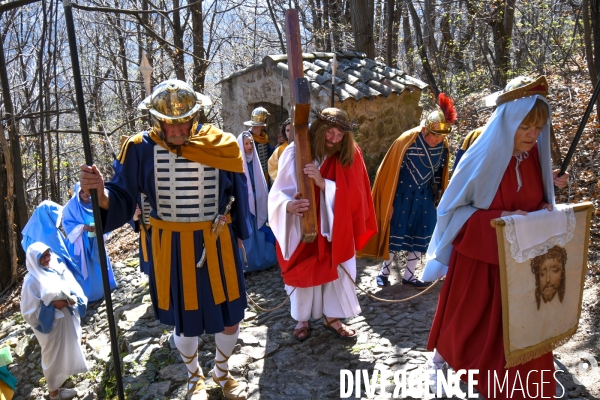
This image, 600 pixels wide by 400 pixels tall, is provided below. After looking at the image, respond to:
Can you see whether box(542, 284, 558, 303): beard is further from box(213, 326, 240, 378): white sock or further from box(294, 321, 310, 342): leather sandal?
box(294, 321, 310, 342): leather sandal

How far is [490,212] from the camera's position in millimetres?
2740

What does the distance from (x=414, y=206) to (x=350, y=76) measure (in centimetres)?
295

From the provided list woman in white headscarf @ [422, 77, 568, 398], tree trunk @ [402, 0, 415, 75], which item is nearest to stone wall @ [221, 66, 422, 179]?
woman in white headscarf @ [422, 77, 568, 398]

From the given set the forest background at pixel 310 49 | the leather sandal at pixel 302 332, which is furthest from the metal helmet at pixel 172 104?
the leather sandal at pixel 302 332

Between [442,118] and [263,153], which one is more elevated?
[442,118]

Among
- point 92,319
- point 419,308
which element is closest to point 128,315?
point 92,319

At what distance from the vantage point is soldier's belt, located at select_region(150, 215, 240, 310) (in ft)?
10.2

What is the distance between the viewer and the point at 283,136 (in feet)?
18.5

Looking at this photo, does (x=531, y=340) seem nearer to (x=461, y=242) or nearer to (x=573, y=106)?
(x=461, y=242)

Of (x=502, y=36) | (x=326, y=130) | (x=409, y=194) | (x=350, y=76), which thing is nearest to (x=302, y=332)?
(x=326, y=130)

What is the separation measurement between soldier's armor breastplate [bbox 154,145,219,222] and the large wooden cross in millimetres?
673

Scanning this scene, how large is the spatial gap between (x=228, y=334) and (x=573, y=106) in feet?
27.4

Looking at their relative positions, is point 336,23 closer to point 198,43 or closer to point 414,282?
point 198,43

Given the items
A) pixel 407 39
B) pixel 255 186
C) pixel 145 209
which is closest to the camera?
pixel 145 209
